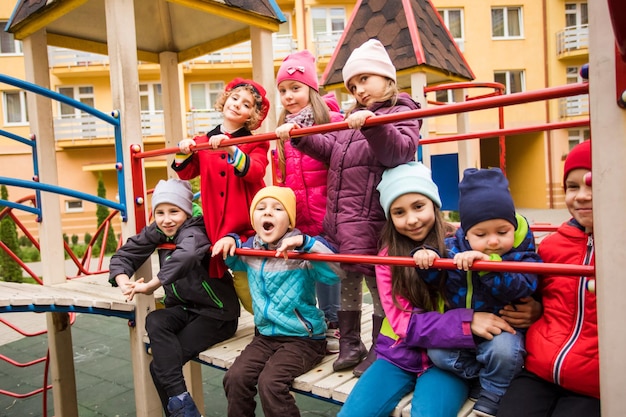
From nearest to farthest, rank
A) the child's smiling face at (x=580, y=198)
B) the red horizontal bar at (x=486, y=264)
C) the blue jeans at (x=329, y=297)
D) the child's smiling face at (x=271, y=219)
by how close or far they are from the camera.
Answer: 1. the red horizontal bar at (x=486, y=264)
2. the child's smiling face at (x=580, y=198)
3. the child's smiling face at (x=271, y=219)
4. the blue jeans at (x=329, y=297)

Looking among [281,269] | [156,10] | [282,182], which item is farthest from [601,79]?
[156,10]

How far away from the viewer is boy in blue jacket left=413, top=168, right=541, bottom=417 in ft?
5.42

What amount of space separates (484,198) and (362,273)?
0.73 m

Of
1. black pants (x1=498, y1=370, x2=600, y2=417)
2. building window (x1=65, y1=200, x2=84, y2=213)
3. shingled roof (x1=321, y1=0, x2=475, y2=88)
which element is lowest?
building window (x1=65, y1=200, x2=84, y2=213)

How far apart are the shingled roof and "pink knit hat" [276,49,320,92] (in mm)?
2909

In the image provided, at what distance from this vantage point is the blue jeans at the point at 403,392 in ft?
5.53

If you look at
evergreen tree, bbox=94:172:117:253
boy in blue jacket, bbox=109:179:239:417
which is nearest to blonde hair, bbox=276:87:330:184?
boy in blue jacket, bbox=109:179:239:417

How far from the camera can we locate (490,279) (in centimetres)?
167

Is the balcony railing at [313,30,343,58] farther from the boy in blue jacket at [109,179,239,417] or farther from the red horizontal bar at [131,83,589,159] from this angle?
the red horizontal bar at [131,83,589,159]

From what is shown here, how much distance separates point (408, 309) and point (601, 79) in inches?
39.2

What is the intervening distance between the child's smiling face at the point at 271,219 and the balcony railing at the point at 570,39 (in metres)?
18.0

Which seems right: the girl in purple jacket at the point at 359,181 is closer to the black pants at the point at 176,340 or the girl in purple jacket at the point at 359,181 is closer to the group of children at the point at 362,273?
the group of children at the point at 362,273

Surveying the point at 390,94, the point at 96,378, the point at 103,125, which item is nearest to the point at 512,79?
the point at 103,125

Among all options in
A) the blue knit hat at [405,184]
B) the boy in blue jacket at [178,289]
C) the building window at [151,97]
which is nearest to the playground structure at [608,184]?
the blue knit hat at [405,184]
